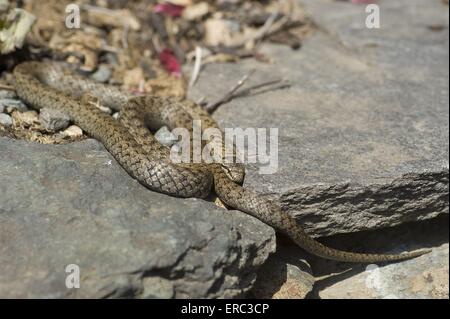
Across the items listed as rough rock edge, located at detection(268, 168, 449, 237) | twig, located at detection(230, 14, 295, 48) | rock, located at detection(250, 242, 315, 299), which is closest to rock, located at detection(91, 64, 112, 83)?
twig, located at detection(230, 14, 295, 48)

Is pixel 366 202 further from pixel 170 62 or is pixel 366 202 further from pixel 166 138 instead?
pixel 170 62

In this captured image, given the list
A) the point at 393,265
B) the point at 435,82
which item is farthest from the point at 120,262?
the point at 435,82

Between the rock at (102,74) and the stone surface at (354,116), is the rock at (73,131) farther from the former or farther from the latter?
the stone surface at (354,116)

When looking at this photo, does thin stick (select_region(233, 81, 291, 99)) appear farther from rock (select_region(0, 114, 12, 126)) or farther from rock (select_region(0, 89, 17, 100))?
rock (select_region(0, 114, 12, 126))

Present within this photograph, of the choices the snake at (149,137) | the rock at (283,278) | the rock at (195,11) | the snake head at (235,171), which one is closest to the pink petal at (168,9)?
the rock at (195,11)

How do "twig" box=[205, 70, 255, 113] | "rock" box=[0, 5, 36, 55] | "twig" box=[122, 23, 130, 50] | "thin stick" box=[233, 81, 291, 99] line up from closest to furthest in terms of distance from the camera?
"rock" box=[0, 5, 36, 55] < "twig" box=[205, 70, 255, 113] < "thin stick" box=[233, 81, 291, 99] < "twig" box=[122, 23, 130, 50]

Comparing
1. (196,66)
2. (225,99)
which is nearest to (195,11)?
(196,66)
